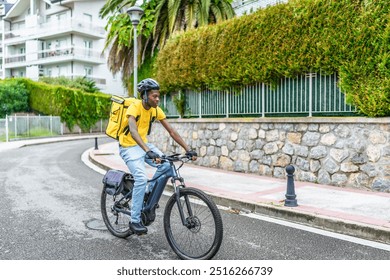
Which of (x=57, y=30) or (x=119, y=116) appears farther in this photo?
(x=57, y=30)

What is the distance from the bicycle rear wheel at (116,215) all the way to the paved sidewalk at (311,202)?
7.46ft

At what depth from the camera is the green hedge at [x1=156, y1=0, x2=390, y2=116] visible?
295 inches

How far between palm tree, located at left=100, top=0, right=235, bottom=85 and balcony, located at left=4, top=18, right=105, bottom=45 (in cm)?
2453

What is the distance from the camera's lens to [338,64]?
814cm

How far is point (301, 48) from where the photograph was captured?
28.6 feet

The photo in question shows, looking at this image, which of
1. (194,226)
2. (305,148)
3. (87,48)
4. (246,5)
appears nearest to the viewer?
(194,226)

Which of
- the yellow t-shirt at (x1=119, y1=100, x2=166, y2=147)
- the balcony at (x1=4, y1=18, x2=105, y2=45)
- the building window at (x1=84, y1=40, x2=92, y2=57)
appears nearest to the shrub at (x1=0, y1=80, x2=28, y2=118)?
the balcony at (x1=4, y1=18, x2=105, y2=45)

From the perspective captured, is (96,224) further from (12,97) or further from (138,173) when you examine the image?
(12,97)

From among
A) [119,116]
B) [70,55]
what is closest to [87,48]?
[70,55]

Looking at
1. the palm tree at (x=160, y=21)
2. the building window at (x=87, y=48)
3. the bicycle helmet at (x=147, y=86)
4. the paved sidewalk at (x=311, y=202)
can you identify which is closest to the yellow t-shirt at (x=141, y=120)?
the bicycle helmet at (x=147, y=86)

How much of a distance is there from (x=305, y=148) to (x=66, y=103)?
27082mm

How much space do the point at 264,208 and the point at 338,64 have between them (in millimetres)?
3796

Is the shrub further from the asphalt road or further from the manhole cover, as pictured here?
the manhole cover

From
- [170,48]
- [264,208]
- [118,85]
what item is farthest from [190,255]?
[118,85]
